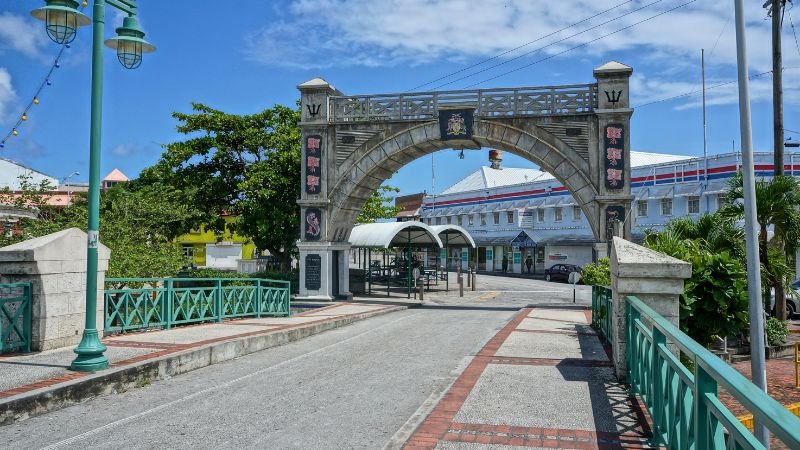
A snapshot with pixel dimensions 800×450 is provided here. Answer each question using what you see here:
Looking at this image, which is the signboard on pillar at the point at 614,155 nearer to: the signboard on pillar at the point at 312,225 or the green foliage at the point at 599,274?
the green foliage at the point at 599,274

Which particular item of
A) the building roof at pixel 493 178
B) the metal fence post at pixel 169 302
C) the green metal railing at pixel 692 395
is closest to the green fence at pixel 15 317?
the metal fence post at pixel 169 302

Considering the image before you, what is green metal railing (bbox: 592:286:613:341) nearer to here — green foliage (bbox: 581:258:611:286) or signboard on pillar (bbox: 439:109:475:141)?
green foliage (bbox: 581:258:611:286)

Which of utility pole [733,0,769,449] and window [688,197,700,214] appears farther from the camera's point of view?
window [688,197,700,214]

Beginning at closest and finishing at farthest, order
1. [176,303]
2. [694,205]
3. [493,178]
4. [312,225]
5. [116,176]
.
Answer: [176,303], [312,225], [694,205], [493,178], [116,176]

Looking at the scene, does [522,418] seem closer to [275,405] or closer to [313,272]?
[275,405]

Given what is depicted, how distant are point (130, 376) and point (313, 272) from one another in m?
17.2

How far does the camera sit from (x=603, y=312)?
13.0 meters

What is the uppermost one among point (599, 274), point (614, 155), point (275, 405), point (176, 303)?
point (614, 155)

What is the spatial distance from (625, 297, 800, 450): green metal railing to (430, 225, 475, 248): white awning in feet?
90.3

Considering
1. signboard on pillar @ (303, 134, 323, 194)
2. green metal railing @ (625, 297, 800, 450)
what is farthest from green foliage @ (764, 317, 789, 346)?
signboard on pillar @ (303, 134, 323, 194)

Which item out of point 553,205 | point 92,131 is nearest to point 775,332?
point 92,131

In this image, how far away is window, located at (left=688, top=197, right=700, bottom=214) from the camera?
3750 cm

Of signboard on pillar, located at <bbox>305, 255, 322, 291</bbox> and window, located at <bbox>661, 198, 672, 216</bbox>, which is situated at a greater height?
window, located at <bbox>661, 198, 672, 216</bbox>

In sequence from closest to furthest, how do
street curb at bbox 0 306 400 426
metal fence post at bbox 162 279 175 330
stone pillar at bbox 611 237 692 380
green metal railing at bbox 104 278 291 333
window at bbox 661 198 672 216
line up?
1. street curb at bbox 0 306 400 426
2. stone pillar at bbox 611 237 692 380
3. green metal railing at bbox 104 278 291 333
4. metal fence post at bbox 162 279 175 330
5. window at bbox 661 198 672 216
